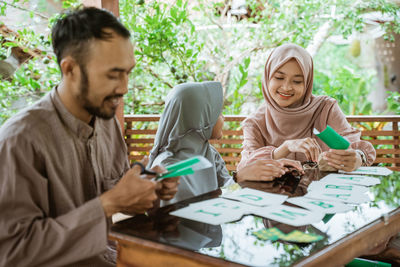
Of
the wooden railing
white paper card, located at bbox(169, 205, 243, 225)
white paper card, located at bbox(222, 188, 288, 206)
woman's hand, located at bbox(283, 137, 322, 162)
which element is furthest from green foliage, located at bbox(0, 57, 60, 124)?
white paper card, located at bbox(169, 205, 243, 225)

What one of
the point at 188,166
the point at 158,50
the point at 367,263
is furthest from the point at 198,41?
the point at 188,166

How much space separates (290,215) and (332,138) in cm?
81

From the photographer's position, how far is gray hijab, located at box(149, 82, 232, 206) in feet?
6.46

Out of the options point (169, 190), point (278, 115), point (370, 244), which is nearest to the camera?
point (370, 244)

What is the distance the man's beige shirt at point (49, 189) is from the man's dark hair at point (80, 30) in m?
0.17

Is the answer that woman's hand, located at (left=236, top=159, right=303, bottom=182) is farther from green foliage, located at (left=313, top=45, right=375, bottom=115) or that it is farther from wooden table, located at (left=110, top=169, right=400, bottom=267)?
green foliage, located at (left=313, top=45, right=375, bottom=115)

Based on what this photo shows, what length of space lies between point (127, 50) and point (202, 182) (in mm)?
999

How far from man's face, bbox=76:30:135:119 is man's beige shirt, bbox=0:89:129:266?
3.6 inches

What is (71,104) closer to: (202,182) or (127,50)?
(127,50)

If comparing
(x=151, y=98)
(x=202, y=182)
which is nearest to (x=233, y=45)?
Answer: (x=151, y=98)

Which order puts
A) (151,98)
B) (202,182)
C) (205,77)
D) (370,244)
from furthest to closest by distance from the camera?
1. (205,77)
2. (151,98)
3. (202,182)
4. (370,244)

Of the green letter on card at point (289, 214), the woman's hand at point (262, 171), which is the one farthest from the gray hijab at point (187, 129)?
the green letter on card at point (289, 214)

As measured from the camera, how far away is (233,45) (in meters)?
5.93

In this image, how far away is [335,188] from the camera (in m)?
1.64
